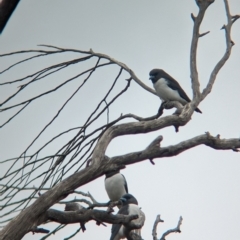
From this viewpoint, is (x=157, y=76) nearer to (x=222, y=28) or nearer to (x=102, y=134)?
(x=222, y=28)

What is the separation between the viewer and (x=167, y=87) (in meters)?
8.47

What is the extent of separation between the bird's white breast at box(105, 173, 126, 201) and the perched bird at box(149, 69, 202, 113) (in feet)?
5.43

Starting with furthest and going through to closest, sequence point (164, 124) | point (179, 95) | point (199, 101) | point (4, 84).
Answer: point (179, 95) → point (199, 101) → point (164, 124) → point (4, 84)

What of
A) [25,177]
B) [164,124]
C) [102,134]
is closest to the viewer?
[25,177]

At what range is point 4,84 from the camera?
4031 millimetres

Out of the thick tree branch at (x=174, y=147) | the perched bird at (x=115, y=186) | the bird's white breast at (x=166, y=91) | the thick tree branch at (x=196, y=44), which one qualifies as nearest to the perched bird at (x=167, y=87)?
the bird's white breast at (x=166, y=91)

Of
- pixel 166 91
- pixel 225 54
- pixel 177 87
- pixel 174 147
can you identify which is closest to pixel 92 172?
pixel 174 147

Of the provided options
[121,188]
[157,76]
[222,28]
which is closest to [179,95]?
[157,76]

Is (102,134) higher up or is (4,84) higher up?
(102,134)

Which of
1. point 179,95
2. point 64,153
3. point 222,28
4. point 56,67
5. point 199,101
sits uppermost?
point 179,95

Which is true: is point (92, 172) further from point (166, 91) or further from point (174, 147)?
point (166, 91)

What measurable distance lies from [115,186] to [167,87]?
204cm

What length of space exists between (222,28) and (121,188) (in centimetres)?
419

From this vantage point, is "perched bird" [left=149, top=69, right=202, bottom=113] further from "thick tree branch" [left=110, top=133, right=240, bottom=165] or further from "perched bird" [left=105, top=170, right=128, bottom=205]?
"thick tree branch" [left=110, top=133, right=240, bottom=165]
